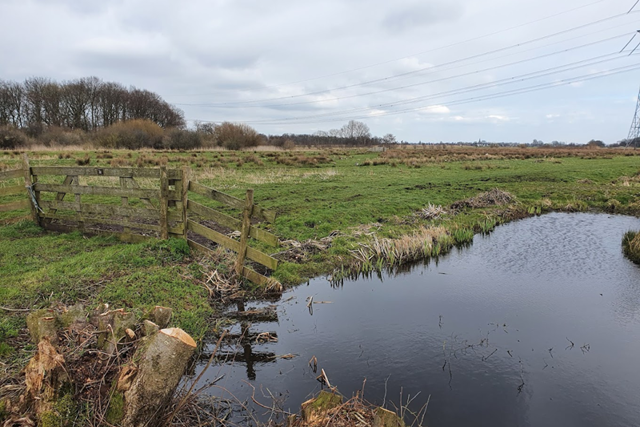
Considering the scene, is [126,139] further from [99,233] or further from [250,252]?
[250,252]

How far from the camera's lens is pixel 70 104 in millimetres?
69000

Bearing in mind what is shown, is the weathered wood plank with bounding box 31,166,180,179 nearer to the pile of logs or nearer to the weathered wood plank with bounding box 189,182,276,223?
the weathered wood plank with bounding box 189,182,276,223

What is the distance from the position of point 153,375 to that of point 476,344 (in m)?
5.44

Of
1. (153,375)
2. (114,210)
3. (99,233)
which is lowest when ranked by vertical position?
(99,233)

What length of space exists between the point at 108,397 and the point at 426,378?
4.21m

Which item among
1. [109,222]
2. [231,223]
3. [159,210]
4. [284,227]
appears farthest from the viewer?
[284,227]

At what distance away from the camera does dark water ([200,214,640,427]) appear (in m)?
5.11

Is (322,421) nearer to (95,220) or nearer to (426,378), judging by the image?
(426,378)

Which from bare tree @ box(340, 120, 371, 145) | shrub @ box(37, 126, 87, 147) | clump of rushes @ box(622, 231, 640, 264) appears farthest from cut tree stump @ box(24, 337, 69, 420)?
bare tree @ box(340, 120, 371, 145)

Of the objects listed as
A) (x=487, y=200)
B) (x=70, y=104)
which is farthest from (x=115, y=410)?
(x=70, y=104)

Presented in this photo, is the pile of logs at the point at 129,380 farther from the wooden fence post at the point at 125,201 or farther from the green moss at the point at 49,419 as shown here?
the wooden fence post at the point at 125,201

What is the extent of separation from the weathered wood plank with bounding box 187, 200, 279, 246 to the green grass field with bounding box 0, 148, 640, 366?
1083 millimetres

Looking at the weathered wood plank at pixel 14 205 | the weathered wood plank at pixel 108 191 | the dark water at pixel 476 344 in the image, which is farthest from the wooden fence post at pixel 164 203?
the weathered wood plank at pixel 14 205

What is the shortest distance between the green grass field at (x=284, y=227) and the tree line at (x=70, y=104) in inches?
1735
